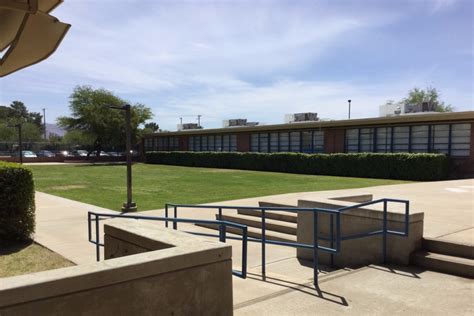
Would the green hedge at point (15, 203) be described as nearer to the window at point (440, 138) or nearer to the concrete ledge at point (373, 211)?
the concrete ledge at point (373, 211)

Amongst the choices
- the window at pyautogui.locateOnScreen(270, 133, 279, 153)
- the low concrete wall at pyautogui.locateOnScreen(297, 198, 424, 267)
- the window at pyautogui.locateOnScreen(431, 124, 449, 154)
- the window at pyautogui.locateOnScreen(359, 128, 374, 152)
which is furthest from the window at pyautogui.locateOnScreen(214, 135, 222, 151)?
the low concrete wall at pyautogui.locateOnScreen(297, 198, 424, 267)

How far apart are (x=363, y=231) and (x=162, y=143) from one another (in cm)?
4400

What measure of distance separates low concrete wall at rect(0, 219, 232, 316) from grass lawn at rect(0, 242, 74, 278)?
3531 millimetres

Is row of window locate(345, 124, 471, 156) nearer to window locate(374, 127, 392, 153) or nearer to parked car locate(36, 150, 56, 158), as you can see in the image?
window locate(374, 127, 392, 153)

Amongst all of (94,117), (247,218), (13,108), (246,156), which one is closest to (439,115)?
(246,156)

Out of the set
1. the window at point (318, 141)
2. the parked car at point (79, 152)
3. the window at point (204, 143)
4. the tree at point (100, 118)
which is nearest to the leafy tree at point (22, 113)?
the parked car at point (79, 152)

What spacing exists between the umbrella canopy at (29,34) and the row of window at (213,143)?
3409 centimetres

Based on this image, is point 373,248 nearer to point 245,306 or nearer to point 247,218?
point 245,306

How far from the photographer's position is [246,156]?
33469mm

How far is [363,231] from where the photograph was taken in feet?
20.8

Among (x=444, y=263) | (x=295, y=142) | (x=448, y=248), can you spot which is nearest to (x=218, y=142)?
(x=295, y=142)

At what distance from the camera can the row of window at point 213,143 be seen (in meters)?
38.5

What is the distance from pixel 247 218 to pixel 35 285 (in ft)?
24.2

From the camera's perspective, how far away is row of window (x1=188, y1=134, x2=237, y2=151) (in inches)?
1516
